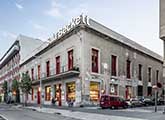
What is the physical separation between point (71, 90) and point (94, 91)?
141 inches

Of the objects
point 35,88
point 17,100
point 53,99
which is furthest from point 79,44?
point 17,100

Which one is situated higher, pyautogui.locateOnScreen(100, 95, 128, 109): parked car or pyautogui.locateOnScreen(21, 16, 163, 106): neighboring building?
pyautogui.locateOnScreen(21, 16, 163, 106): neighboring building

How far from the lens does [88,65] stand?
42.1 metres

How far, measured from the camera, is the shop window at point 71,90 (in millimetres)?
43463

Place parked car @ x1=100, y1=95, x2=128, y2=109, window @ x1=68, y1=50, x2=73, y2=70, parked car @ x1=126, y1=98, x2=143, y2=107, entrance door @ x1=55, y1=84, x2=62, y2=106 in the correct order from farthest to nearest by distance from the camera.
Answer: entrance door @ x1=55, y1=84, x2=62, y2=106, window @ x1=68, y1=50, x2=73, y2=70, parked car @ x1=126, y1=98, x2=143, y2=107, parked car @ x1=100, y1=95, x2=128, y2=109

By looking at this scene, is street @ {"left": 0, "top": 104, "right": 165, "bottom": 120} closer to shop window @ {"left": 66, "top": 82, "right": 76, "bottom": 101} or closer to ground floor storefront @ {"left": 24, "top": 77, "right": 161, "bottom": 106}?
ground floor storefront @ {"left": 24, "top": 77, "right": 161, "bottom": 106}

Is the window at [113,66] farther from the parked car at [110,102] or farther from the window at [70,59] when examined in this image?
the parked car at [110,102]

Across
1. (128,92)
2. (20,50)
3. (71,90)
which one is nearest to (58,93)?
(71,90)

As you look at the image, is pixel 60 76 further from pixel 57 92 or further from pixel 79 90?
pixel 79 90

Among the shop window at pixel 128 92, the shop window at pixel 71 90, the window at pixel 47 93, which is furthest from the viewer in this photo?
the window at pixel 47 93

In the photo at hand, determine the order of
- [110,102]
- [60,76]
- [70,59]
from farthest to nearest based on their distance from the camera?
[60,76], [70,59], [110,102]

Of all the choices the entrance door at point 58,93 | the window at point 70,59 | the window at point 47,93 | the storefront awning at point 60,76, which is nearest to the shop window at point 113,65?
the window at point 70,59

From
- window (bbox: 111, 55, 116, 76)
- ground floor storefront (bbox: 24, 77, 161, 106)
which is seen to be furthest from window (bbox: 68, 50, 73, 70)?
window (bbox: 111, 55, 116, 76)

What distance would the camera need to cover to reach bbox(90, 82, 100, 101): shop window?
42.6 meters
